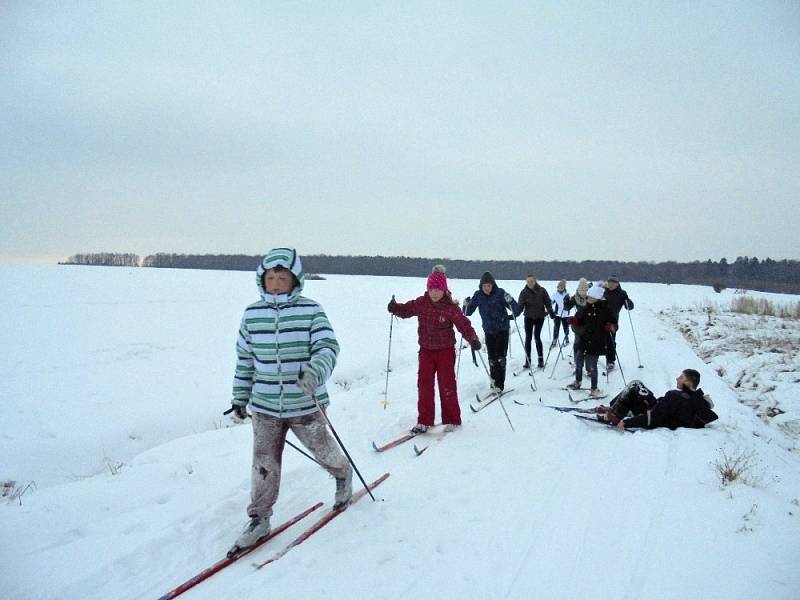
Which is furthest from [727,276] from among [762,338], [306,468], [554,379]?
[306,468]

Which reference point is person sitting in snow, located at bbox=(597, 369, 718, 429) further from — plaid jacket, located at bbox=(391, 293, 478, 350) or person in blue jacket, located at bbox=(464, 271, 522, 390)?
plaid jacket, located at bbox=(391, 293, 478, 350)

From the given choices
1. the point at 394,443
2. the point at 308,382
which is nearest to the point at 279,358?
the point at 308,382

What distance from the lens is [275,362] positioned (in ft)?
12.0

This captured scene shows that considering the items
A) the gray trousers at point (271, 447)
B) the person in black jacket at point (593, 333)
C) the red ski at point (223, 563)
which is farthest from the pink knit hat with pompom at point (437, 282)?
the person in black jacket at point (593, 333)

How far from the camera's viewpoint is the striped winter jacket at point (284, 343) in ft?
12.0

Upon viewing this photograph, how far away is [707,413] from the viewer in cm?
644

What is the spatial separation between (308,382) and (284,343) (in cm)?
46

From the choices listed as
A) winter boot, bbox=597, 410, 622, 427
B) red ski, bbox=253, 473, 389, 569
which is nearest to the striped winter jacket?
red ski, bbox=253, 473, 389, 569

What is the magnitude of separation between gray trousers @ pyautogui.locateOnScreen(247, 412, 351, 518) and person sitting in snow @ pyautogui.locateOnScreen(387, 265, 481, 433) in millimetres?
2549

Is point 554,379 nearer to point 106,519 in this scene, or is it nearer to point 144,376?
point 106,519

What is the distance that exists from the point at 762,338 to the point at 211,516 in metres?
17.4

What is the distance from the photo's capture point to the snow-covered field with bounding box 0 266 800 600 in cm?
323

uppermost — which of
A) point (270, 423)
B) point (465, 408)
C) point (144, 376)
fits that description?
point (270, 423)

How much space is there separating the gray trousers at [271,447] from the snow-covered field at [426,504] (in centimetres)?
40
